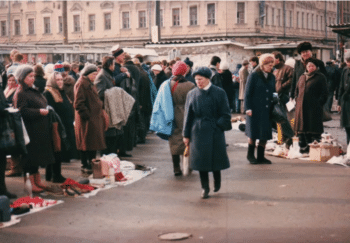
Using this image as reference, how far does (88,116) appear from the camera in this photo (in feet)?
33.5

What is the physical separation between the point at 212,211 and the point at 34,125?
2.96m

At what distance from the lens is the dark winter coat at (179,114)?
33.6ft

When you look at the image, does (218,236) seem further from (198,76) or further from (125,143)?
(125,143)

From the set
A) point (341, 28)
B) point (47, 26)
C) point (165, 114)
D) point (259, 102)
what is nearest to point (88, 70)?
point (165, 114)

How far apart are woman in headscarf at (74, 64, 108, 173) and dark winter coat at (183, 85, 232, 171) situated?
7.94ft

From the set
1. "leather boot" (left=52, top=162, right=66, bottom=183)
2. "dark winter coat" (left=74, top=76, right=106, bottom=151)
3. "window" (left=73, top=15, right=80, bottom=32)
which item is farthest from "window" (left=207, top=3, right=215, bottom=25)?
"leather boot" (left=52, top=162, right=66, bottom=183)

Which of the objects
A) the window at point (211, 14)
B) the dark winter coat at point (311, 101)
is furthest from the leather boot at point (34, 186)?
the window at point (211, 14)

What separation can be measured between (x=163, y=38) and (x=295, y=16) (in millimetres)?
15368

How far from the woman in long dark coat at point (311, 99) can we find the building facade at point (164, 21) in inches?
1663

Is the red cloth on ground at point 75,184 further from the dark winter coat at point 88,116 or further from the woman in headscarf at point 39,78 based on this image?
the woman in headscarf at point 39,78

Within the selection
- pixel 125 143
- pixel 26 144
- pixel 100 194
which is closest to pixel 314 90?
pixel 125 143

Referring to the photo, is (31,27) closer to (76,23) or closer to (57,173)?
(76,23)

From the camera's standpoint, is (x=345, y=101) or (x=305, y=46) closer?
(x=345, y=101)

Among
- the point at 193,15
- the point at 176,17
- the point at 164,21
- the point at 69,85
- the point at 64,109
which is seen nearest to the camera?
the point at 64,109
